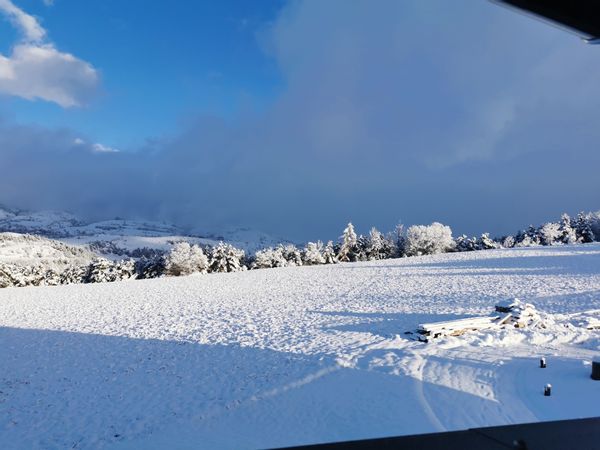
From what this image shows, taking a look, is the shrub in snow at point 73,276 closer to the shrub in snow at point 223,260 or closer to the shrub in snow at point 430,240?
the shrub in snow at point 223,260

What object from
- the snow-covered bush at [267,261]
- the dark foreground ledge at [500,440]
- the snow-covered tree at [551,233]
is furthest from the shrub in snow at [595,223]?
the dark foreground ledge at [500,440]

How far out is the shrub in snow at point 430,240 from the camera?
69.0 meters

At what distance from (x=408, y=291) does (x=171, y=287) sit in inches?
853

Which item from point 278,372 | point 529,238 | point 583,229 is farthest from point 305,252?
point 278,372

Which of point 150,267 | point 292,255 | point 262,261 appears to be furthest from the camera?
point 292,255

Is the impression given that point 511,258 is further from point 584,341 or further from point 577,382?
point 577,382

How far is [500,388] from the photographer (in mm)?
9164

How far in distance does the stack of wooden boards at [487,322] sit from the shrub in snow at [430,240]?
54.7 meters

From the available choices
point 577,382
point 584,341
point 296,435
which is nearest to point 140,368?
point 296,435

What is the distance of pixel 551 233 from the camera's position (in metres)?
67.0

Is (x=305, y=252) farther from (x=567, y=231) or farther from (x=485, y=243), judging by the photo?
(x=567, y=231)

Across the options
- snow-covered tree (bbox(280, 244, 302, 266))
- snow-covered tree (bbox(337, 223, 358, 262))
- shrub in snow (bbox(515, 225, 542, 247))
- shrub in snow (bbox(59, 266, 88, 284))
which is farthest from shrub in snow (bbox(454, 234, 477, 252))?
shrub in snow (bbox(59, 266, 88, 284))

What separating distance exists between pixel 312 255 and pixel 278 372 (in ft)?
184

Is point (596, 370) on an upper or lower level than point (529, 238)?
lower
